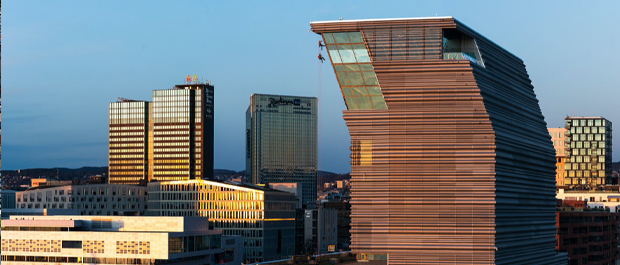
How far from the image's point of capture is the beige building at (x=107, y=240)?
180625 millimetres

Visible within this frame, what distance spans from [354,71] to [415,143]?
13.4 meters

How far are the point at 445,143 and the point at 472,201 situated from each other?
899 cm

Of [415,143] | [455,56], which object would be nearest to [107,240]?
[415,143]

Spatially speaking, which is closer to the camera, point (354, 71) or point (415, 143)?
point (354, 71)

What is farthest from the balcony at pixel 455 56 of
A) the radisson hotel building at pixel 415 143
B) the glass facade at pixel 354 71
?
the glass facade at pixel 354 71

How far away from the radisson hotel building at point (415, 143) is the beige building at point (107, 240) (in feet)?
199

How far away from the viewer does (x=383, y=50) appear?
13250cm

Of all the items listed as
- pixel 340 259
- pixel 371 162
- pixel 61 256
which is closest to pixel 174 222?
pixel 61 256

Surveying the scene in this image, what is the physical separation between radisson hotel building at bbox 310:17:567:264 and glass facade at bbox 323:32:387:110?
0.14m

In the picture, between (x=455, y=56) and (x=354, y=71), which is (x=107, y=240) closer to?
(x=354, y=71)

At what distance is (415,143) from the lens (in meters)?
134

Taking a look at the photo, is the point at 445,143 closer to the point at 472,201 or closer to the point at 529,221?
the point at 472,201

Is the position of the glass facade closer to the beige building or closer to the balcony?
the balcony

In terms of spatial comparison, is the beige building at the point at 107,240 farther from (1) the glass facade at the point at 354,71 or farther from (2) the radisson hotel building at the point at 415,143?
(1) the glass facade at the point at 354,71
